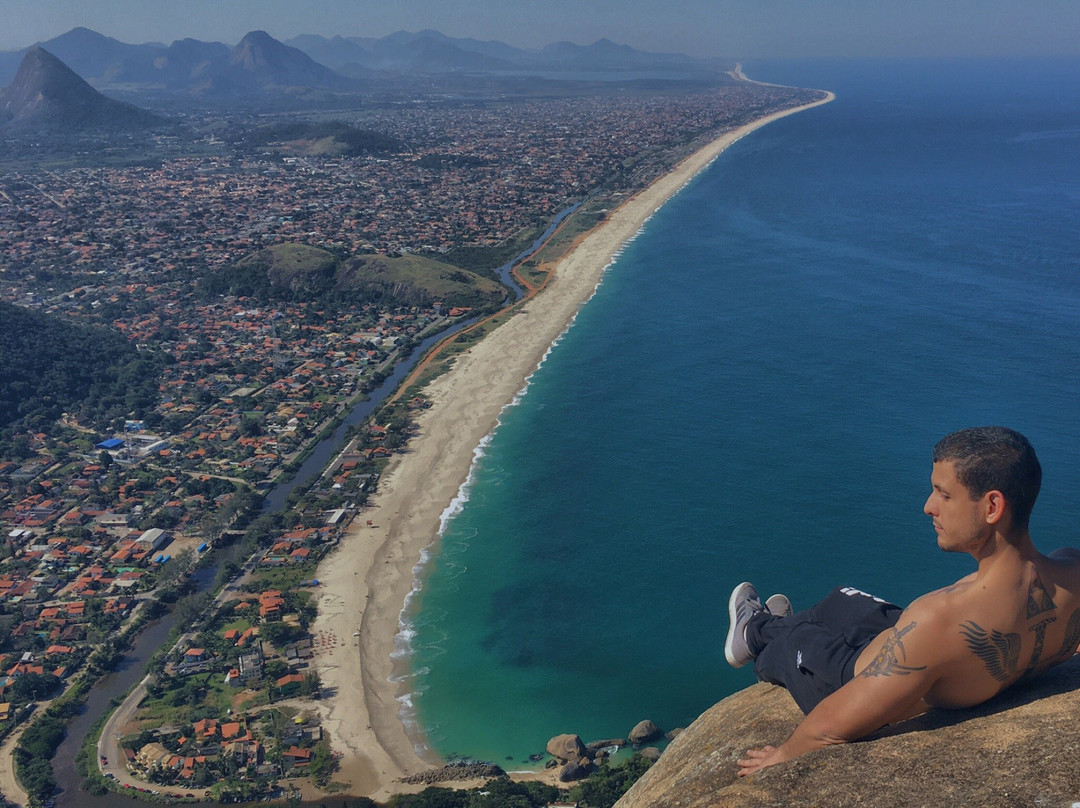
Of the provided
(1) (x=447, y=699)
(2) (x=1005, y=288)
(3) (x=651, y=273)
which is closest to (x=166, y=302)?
(3) (x=651, y=273)

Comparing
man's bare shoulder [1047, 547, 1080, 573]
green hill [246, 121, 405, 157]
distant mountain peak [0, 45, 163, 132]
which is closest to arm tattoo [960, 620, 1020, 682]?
man's bare shoulder [1047, 547, 1080, 573]

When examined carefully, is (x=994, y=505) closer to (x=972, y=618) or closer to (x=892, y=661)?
(x=972, y=618)

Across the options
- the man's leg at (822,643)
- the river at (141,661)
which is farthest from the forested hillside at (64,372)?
the man's leg at (822,643)

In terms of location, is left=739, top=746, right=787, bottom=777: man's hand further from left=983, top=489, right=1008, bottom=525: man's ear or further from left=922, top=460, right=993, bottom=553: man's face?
left=983, top=489, right=1008, bottom=525: man's ear

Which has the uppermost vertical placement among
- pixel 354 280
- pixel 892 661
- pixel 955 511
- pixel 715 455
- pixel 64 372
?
pixel 955 511

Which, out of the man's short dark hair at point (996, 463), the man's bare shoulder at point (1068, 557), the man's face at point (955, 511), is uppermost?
the man's short dark hair at point (996, 463)

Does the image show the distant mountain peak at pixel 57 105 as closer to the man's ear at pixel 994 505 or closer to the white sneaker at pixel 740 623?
the white sneaker at pixel 740 623

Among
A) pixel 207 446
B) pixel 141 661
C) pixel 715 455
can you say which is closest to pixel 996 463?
pixel 141 661
